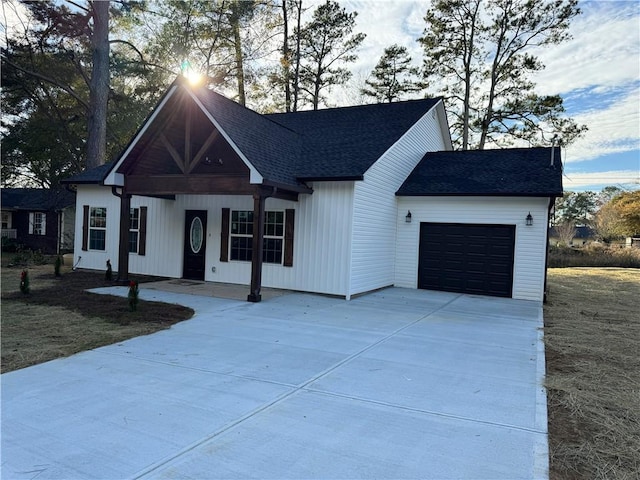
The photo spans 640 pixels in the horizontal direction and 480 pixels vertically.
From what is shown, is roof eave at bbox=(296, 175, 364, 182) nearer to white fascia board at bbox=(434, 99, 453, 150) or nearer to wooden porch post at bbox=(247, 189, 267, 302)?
wooden porch post at bbox=(247, 189, 267, 302)

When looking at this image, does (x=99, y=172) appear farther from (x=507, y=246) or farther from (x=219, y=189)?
(x=507, y=246)

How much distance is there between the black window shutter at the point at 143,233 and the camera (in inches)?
519

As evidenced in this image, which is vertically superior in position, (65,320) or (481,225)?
(481,225)

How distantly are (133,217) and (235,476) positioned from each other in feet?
39.8

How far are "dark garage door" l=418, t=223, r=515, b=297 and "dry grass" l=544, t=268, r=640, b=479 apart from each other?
1602 millimetres

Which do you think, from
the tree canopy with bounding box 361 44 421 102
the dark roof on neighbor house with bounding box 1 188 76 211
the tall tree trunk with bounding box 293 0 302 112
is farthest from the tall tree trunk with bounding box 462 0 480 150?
the dark roof on neighbor house with bounding box 1 188 76 211

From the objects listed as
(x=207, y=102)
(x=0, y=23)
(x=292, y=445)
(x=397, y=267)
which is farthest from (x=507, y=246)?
(x=0, y=23)

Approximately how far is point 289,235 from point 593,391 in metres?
7.46

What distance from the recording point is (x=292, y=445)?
10.6 ft

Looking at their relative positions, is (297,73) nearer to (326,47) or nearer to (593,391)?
(326,47)

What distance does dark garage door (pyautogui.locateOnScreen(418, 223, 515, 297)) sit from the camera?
1168 centimetres

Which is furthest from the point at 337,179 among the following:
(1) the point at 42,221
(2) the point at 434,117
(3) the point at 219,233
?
(1) the point at 42,221

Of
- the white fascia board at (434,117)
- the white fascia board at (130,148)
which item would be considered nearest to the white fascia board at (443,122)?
the white fascia board at (434,117)

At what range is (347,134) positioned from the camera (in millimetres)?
13016
